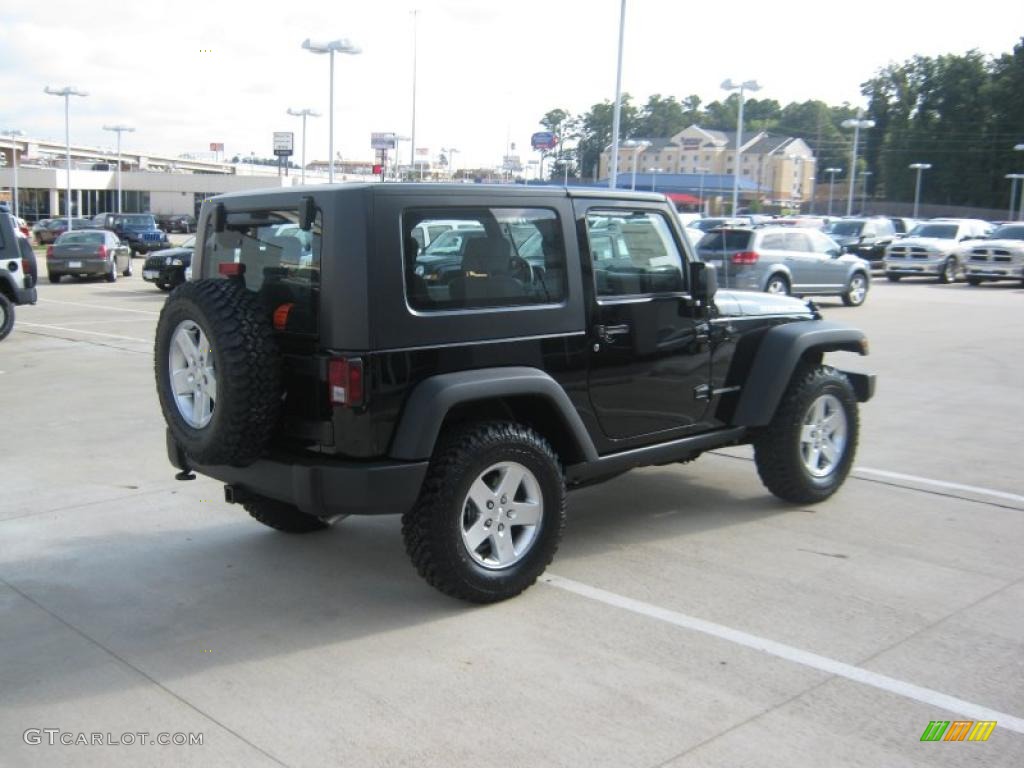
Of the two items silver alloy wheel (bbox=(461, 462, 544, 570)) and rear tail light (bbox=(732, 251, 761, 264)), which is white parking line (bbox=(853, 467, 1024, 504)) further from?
rear tail light (bbox=(732, 251, 761, 264))

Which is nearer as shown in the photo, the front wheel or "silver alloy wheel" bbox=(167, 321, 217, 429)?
"silver alloy wheel" bbox=(167, 321, 217, 429)

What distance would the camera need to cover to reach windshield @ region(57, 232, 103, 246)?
2689 cm

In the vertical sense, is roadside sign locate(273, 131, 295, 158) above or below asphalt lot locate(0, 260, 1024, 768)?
above

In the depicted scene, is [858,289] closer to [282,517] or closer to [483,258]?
[282,517]

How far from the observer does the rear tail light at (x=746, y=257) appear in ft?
65.5

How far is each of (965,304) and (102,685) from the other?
22639mm

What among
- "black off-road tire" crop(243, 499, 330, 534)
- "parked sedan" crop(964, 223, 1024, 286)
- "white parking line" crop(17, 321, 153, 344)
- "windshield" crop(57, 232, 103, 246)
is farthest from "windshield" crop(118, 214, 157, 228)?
"black off-road tire" crop(243, 499, 330, 534)

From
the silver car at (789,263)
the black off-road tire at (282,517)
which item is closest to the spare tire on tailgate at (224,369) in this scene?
the black off-road tire at (282,517)

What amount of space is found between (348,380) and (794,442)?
3132 mm

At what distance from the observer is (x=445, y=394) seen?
180 inches

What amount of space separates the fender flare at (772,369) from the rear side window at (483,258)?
165cm

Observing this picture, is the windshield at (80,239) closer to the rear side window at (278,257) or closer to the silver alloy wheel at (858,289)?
the silver alloy wheel at (858,289)

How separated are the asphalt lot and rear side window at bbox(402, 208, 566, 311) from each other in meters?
1.46

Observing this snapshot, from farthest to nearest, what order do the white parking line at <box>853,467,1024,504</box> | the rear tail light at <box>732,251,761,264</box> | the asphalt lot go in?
1. the rear tail light at <box>732,251,761,264</box>
2. the white parking line at <box>853,467,1024,504</box>
3. the asphalt lot
